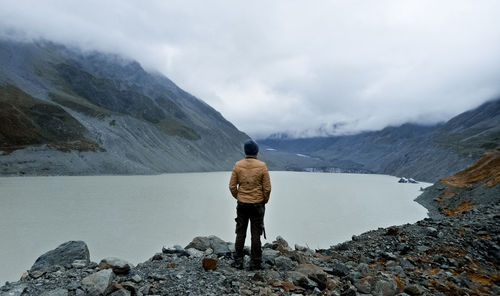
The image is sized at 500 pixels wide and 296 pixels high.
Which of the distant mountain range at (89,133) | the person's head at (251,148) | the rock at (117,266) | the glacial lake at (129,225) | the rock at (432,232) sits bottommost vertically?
the glacial lake at (129,225)

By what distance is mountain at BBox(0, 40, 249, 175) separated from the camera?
283 feet

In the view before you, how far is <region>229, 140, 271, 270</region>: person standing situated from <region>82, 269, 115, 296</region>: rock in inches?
124

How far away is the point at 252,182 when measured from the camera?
8305mm

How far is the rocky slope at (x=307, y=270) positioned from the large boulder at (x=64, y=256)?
0.09 feet

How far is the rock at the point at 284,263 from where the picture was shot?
8.47m

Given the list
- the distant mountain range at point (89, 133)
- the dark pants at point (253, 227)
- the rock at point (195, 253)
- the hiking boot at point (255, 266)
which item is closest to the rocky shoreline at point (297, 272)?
the rock at point (195, 253)

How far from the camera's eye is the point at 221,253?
977 cm

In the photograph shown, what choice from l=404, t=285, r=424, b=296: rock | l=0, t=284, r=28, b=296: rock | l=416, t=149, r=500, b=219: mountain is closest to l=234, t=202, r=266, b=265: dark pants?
l=404, t=285, r=424, b=296: rock

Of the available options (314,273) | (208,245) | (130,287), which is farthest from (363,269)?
(130,287)

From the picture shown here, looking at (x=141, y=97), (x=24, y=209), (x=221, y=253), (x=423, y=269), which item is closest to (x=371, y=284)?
(x=423, y=269)

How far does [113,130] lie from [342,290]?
13190 centimetres

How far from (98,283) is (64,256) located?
4074 mm

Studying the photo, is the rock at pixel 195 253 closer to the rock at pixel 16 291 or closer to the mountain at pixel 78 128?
the rock at pixel 16 291

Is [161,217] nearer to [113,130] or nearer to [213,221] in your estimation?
[213,221]
